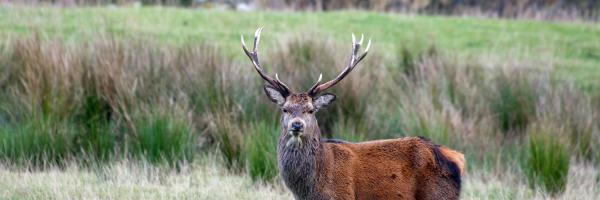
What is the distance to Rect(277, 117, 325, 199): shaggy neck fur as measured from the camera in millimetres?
6402

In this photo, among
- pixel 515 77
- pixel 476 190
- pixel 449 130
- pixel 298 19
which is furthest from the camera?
pixel 298 19

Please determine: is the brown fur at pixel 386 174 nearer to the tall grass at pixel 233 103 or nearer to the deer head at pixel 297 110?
the deer head at pixel 297 110

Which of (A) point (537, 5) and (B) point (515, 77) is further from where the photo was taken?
(A) point (537, 5)

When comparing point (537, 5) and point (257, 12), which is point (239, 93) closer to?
point (257, 12)

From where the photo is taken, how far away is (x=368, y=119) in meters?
11.3

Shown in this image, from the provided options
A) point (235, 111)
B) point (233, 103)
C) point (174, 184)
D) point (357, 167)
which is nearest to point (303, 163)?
point (357, 167)

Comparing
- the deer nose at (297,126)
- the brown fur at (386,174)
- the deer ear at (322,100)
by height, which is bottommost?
the brown fur at (386,174)

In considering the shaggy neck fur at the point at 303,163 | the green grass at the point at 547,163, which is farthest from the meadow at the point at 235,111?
the shaggy neck fur at the point at 303,163

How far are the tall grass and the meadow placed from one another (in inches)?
0.7

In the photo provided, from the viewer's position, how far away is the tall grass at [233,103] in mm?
9820

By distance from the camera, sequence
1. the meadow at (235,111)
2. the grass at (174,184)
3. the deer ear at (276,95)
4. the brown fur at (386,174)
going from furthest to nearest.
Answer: the meadow at (235,111) < the grass at (174,184) < the brown fur at (386,174) < the deer ear at (276,95)

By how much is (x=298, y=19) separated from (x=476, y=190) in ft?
26.8

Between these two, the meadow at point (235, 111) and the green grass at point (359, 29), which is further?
the green grass at point (359, 29)

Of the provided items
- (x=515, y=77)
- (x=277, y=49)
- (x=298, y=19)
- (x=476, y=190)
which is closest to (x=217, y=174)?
(x=476, y=190)
